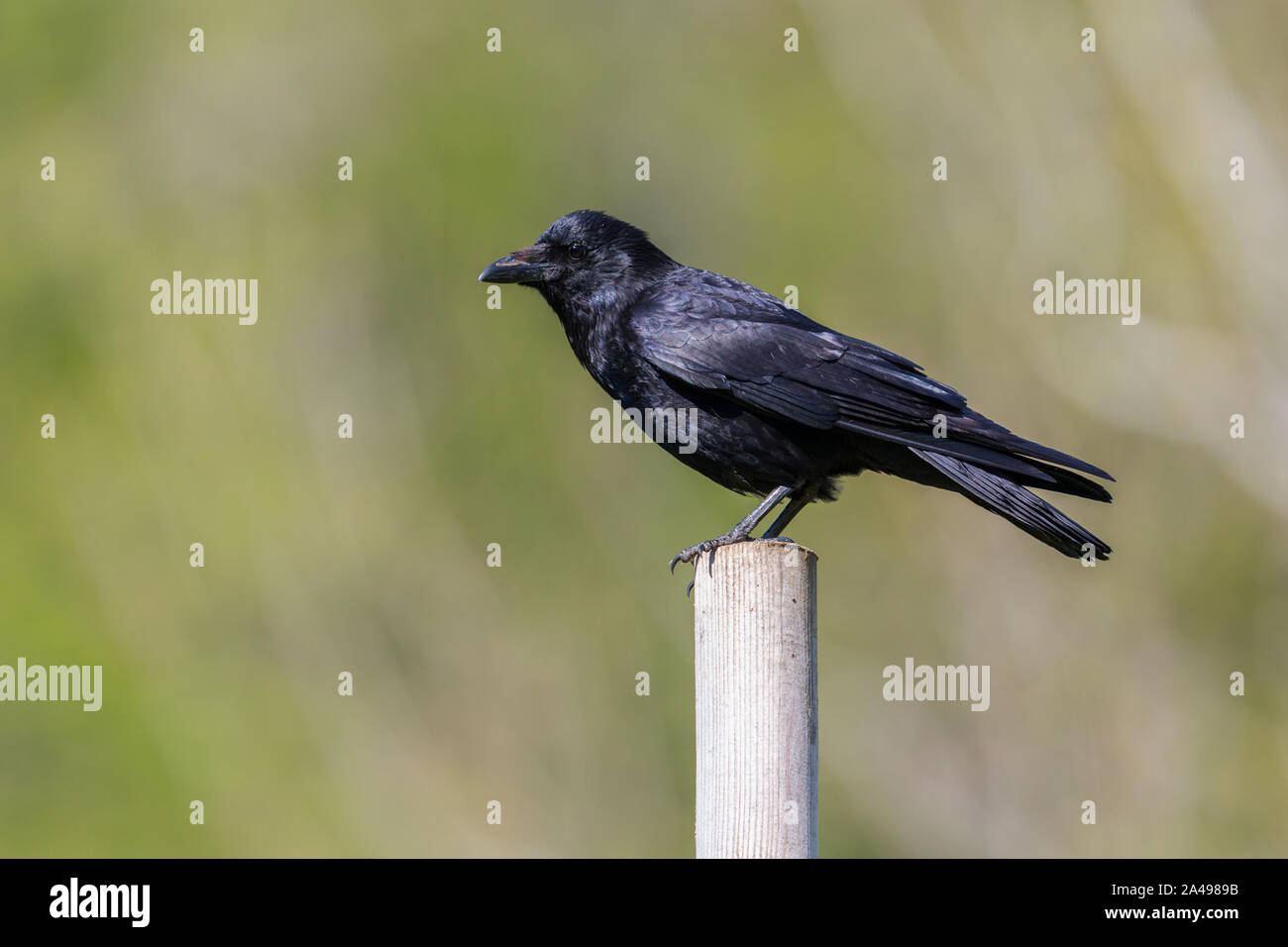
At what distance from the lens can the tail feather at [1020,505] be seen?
5.11 meters

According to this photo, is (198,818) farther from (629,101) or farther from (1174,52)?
(1174,52)

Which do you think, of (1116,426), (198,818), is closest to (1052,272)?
(1116,426)

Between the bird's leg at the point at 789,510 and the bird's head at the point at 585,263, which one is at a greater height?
the bird's head at the point at 585,263

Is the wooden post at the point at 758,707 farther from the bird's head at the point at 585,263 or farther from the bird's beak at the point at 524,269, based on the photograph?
the bird's beak at the point at 524,269

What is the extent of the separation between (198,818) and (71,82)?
32.7 ft

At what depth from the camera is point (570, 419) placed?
50.9ft

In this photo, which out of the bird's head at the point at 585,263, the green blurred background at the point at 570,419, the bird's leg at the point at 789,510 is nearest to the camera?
the bird's leg at the point at 789,510

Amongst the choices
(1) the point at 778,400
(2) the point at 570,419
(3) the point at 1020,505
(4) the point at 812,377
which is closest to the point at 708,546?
(1) the point at 778,400

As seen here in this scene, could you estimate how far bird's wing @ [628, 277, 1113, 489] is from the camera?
17.7ft

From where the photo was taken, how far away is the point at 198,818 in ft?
51.3

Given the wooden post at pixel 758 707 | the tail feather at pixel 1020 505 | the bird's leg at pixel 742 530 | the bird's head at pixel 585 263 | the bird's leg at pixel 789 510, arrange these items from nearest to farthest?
1. the wooden post at pixel 758 707
2. the tail feather at pixel 1020 505
3. the bird's leg at pixel 742 530
4. the bird's leg at pixel 789 510
5. the bird's head at pixel 585 263

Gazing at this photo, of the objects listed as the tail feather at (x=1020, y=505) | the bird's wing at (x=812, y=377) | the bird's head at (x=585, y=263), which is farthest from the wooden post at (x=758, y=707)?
the bird's head at (x=585, y=263)

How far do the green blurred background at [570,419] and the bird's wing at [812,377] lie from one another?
23.7 ft

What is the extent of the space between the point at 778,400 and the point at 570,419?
991cm
